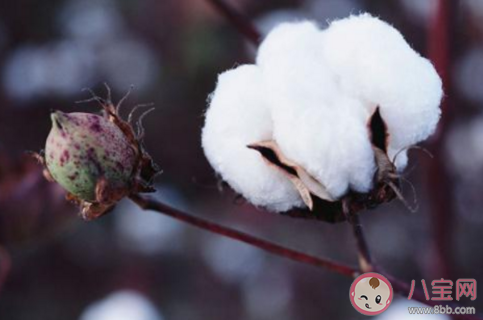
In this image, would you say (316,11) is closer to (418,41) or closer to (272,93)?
(418,41)

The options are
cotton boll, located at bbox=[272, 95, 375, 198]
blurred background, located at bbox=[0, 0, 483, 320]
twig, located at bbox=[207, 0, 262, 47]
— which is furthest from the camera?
blurred background, located at bbox=[0, 0, 483, 320]

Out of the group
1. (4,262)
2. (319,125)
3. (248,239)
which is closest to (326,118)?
(319,125)

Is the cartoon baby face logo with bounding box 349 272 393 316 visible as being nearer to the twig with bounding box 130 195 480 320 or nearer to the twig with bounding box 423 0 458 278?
the twig with bounding box 130 195 480 320

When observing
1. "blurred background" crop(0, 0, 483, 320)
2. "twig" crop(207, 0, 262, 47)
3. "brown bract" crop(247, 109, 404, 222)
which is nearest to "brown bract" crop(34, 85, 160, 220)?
"brown bract" crop(247, 109, 404, 222)

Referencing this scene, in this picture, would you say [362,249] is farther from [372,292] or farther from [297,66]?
[297,66]

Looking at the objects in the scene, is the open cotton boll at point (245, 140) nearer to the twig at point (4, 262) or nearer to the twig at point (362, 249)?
the twig at point (362, 249)

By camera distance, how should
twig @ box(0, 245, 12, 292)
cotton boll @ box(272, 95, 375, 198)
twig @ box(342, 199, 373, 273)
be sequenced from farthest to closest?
twig @ box(0, 245, 12, 292) → twig @ box(342, 199, 373, 273) → cotton boll @ box(272, 95, 375, 198)

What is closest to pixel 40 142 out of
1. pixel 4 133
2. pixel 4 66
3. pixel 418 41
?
pixel 4 133
